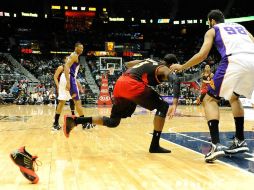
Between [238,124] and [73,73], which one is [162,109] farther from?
[73,73]

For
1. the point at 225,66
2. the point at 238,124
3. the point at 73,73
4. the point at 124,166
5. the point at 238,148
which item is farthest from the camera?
the point at 73,73

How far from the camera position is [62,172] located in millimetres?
3463

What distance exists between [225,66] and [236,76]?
6.9 inches

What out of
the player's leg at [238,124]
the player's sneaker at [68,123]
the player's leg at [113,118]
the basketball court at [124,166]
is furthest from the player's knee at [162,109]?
the player's sneaker at [68,123]

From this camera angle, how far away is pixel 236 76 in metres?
3.94

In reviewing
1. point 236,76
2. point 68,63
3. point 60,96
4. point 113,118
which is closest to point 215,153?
point 236,76

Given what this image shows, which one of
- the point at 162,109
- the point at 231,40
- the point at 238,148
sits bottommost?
the point at 238,148

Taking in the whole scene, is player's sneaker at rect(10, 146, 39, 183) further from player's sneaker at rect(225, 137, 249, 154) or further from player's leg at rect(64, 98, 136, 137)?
player's sneaker at rect(225, 137, 249, 154)

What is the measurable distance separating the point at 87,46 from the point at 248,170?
36.4 m

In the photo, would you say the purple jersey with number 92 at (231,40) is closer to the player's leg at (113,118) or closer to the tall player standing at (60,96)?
the player's leg at (113,118)

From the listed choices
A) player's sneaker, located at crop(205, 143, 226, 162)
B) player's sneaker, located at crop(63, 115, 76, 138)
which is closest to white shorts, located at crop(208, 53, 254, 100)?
player's sneaker, located at crop(205, 143, 226, 162)

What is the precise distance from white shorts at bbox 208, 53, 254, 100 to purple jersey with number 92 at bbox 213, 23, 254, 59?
0.25 feet

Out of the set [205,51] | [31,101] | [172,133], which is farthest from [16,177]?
[31,101]

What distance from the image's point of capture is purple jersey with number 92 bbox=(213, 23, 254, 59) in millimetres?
4051
